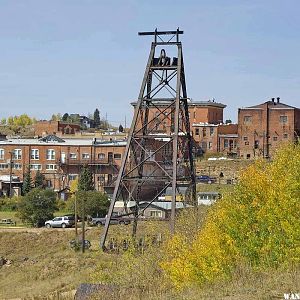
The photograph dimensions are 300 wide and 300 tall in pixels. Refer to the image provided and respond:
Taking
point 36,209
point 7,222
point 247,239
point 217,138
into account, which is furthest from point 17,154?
point 247,239

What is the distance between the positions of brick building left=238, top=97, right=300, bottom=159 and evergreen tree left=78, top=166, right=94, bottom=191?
1675cm

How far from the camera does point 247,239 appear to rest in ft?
60.6

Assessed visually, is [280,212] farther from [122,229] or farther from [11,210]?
[11,210]

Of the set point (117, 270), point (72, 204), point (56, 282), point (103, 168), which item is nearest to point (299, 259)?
point (117, 270)

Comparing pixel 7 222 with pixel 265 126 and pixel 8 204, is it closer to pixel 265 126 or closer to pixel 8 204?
pixel 8 204

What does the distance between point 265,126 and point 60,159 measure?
19447 mm

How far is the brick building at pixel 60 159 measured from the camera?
60.3 m

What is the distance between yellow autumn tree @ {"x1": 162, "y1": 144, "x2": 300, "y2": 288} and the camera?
56.4ft

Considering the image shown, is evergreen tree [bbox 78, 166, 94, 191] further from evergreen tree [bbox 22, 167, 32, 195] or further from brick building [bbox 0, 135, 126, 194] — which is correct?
evergreen tree [bbox 22, 167, 32, 195]

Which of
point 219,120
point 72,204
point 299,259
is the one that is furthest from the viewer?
point 219,120

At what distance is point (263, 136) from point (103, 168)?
1593 cm

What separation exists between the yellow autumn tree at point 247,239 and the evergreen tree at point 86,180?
3410cm

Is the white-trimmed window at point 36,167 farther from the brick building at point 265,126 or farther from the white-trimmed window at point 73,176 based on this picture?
the brick building at point 265,126

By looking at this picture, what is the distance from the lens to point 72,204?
47.9 metres
